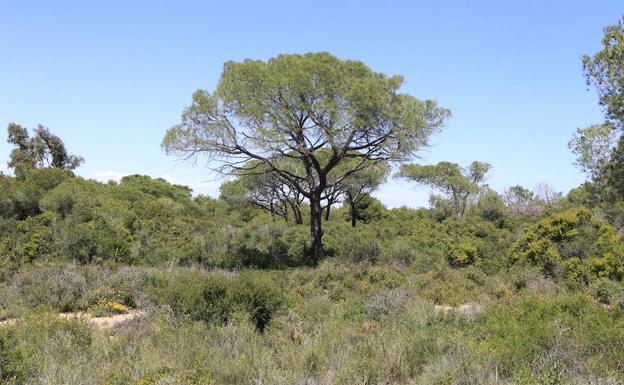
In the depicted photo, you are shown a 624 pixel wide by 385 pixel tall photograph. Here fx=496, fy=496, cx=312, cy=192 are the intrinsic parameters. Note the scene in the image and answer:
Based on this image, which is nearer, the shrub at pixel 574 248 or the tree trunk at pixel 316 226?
the shrub at pixel 574 248

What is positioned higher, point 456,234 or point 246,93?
point 246,93

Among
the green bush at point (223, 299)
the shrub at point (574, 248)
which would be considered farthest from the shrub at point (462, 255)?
the green bush at point (223, 299)

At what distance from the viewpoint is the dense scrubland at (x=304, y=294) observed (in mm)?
5234

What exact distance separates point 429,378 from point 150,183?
46093 millimetres

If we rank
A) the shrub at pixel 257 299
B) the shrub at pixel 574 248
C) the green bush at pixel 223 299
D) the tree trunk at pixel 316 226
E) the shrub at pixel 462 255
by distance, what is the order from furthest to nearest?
1. the tree trunk at pixel 316 226
2. the shrub at pixel 462 255
3. the shrub at pixel 574 248
4. the shrub at pixel 257 299
5. the green bush at pixel 223 299

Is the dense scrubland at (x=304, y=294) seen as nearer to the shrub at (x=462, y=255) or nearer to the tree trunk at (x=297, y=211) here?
the shrub at (x=462, y=255)

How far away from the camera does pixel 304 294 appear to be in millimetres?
12484

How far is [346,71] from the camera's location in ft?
60.1

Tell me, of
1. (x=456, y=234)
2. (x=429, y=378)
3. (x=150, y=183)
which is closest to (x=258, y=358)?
(x=429, y=378)

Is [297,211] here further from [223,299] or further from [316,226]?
[223,299]

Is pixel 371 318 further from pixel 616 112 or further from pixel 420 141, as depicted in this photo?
pixel 616 112

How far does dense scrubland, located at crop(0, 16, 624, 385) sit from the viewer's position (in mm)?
5234

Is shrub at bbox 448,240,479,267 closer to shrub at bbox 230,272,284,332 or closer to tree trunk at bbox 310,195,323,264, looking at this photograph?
tree trunk at bbox 310,195,323,264

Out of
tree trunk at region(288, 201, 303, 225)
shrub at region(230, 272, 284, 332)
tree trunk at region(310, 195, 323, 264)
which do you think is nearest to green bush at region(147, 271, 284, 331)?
shrub at region(230, 272, 284, 332)
